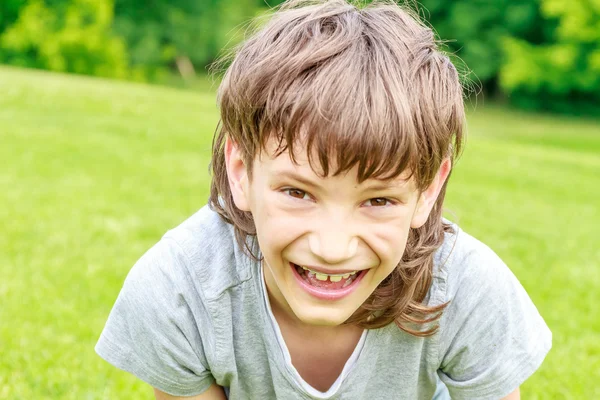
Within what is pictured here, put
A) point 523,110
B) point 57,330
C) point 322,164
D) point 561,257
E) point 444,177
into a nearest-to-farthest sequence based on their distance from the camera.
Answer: point 322,164 → point 444,177 → point 57,330 → point 561,257 → point 523,110

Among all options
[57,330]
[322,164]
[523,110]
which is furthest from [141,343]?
[523,110]

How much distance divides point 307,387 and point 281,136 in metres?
0.77

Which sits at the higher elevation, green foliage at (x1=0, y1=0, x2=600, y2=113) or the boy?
the boy

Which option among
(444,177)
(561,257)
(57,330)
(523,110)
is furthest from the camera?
(523,110)

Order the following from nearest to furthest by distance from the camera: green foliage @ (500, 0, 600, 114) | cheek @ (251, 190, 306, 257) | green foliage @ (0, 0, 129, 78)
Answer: cheek @ (251, 190, 306, 257) < green foliage @ (500, 0, 600, 114) < green foliage @ (0, 0, 129, 78)

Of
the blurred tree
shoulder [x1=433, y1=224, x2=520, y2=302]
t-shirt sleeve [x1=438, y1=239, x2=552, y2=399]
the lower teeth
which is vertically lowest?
the blurred tree

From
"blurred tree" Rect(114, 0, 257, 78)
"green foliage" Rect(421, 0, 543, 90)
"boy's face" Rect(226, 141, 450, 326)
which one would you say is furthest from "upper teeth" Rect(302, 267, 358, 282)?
"blurred tree" Rect(114, 0, 257, 78)

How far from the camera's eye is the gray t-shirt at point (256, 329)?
2.11m

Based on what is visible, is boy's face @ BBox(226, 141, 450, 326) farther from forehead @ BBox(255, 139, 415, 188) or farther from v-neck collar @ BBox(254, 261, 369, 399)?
v-neck collar @ BBox(254, 261, 369, 399)

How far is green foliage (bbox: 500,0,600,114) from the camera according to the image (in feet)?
85.7

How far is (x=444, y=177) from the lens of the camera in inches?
77.7

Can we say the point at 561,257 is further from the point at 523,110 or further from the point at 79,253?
the point at 523,110

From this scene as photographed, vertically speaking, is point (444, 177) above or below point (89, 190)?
above

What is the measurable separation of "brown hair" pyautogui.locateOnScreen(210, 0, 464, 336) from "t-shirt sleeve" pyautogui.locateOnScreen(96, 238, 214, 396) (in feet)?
0.83
